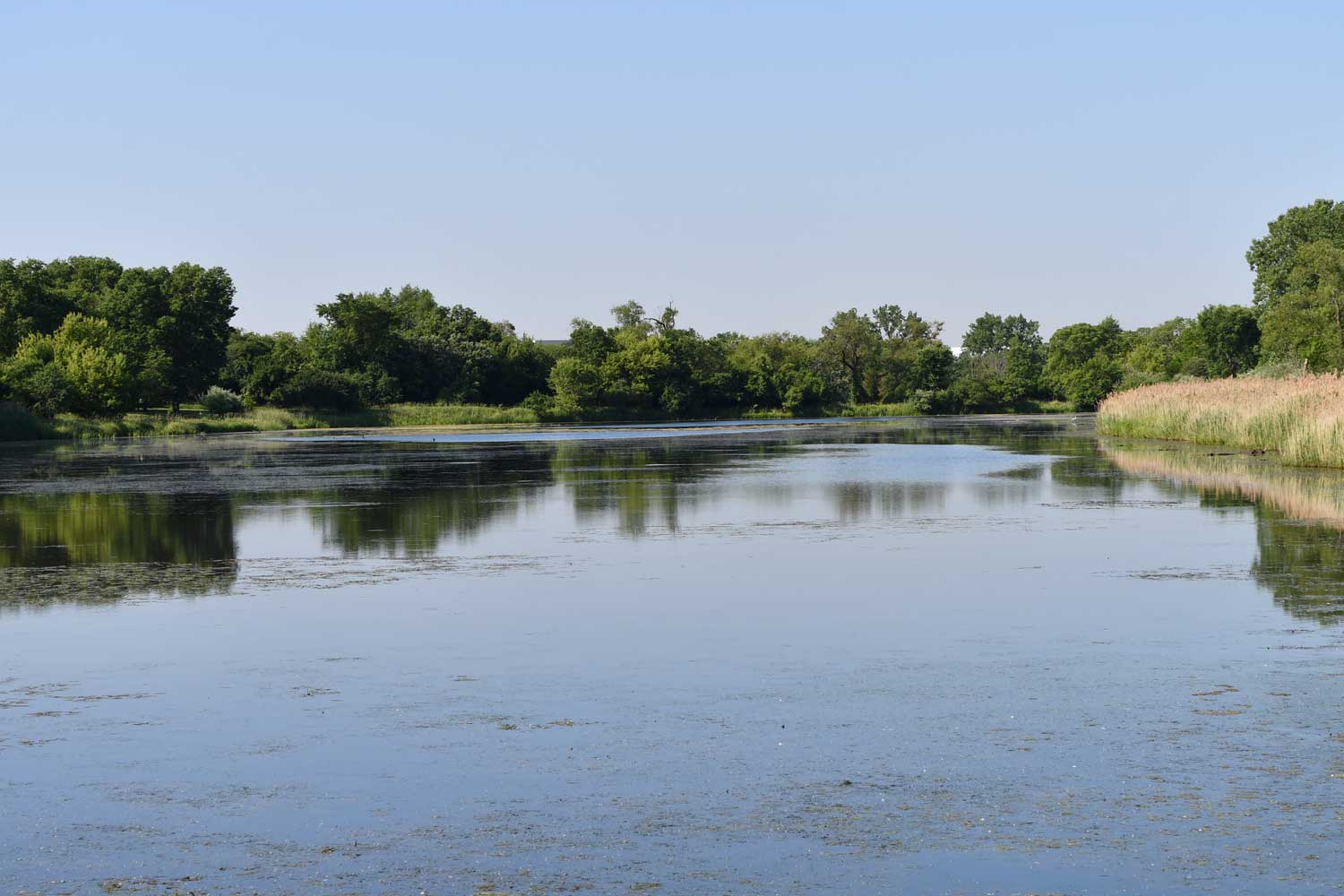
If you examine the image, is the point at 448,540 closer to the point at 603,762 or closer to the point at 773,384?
the point at 603,762

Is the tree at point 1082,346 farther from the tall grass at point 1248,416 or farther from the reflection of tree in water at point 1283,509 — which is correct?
the reflection of tree in water at point 1283,509

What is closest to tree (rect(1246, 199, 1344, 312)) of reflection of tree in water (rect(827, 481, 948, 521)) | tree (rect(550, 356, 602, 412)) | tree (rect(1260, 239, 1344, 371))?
tree (rect(1260, 239, 1344, 371))

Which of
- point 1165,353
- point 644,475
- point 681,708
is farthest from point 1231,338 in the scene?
point 681,708

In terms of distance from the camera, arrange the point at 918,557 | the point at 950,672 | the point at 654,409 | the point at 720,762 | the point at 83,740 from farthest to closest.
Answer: the point at 654,409 < the point at 918,557 < the point at 950,672 < the point at 83,740 < the point at 720,762

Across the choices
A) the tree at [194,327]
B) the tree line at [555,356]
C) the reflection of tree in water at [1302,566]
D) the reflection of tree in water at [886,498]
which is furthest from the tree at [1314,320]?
the tree at [194,327]

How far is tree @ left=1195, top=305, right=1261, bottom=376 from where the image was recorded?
104m

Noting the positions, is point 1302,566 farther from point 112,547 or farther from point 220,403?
point 220,403

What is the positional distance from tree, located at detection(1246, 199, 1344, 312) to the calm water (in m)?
90.5

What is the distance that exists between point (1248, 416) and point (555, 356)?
80785 mm

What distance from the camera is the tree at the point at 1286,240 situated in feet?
326

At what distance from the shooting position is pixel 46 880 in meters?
5.42

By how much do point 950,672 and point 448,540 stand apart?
9.87 m

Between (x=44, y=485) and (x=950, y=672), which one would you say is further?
(x=44, y=485)

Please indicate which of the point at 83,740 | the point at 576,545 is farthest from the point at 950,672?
the point at 576,545
